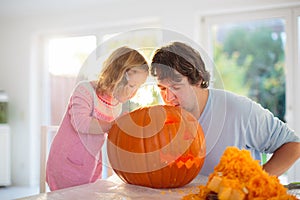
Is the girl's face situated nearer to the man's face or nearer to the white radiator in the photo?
the man's face

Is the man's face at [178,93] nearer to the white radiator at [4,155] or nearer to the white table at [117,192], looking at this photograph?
the white table at [117,192]

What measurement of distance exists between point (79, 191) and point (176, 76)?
360mm

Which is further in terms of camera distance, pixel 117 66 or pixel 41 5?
pixel 41 5

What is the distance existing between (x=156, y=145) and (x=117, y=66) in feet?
0.68

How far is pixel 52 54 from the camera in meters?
4.84

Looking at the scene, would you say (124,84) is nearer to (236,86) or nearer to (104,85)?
(104,85)

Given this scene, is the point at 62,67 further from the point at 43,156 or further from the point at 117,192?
the point at 117,192

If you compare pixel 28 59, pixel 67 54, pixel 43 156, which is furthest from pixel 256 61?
pixel 43 156

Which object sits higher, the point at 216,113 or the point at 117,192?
the point at 216,113

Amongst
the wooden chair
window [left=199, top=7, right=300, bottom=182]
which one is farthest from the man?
window [left=199, top=7, right=300, bottom=182]

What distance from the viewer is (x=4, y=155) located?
4.64 m

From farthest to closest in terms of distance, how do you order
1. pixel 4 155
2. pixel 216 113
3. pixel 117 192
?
pixel 4 155 → pixel 216 113 → pixel 117 192

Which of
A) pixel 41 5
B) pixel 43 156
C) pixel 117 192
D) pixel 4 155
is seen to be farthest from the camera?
pixel 4 155

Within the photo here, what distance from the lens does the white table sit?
3.04 ft
